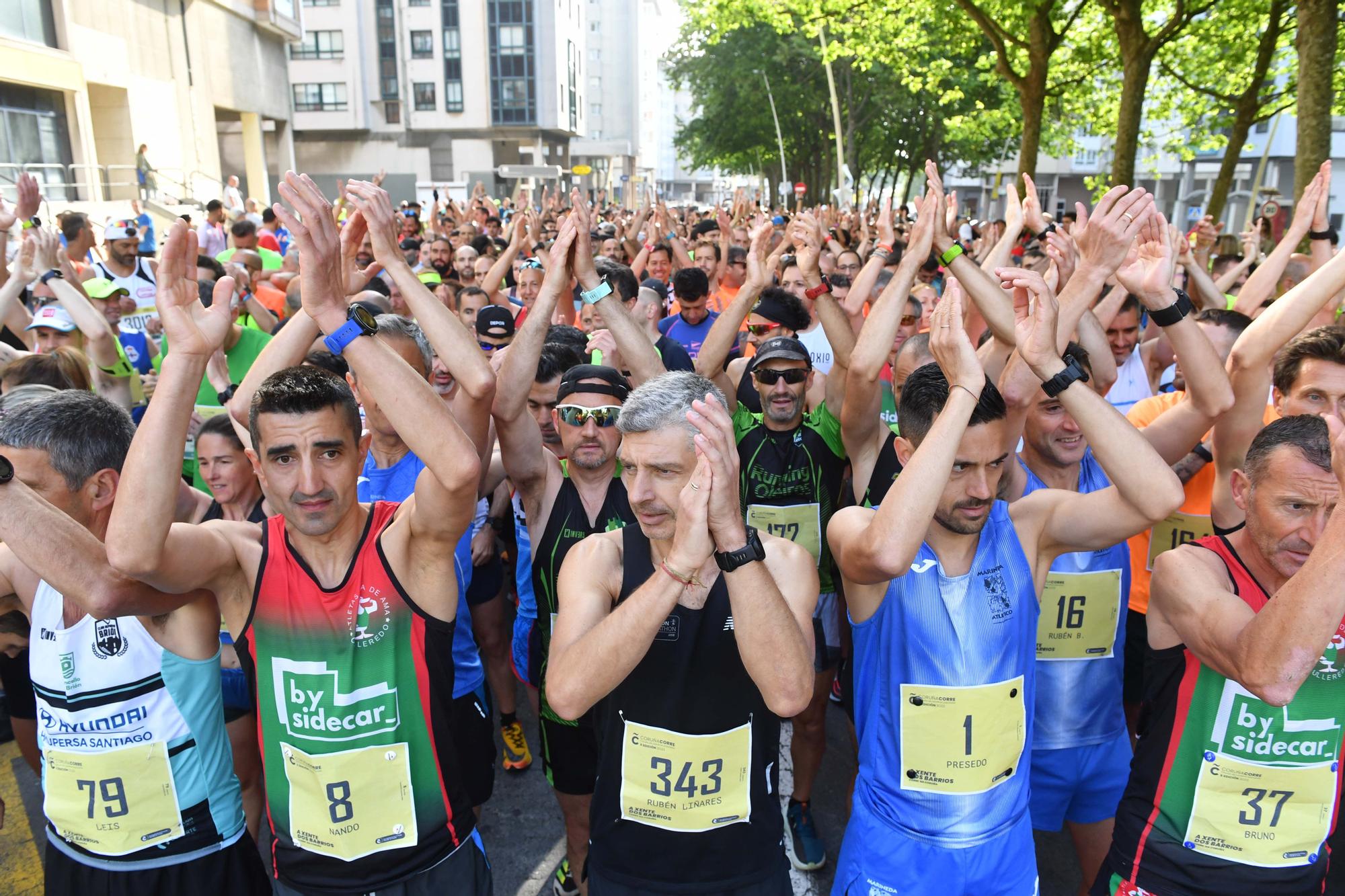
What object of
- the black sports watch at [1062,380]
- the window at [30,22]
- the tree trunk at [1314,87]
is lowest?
the black sports watch at [1062,380]

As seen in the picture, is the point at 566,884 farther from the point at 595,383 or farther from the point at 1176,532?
the point at 1176,532

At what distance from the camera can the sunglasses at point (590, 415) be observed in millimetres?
3439

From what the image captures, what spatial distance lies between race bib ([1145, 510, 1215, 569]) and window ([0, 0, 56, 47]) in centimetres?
2891

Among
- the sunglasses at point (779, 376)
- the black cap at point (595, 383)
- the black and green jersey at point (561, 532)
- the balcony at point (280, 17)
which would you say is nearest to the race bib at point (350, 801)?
the black and green jersey at point (561, 532)

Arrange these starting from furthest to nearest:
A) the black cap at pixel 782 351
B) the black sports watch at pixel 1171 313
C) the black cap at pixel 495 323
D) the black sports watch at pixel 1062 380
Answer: the black cap at pixel 495 323 → the black cap at pixel 782 351 → the black sports watch at pixel 1171 313 → the black sports watch at pixel 1062 380

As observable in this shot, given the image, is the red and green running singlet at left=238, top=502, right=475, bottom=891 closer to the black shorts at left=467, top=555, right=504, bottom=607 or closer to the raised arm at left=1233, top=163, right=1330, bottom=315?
the black shorts at left=467, top=555, right=504, bottom=607

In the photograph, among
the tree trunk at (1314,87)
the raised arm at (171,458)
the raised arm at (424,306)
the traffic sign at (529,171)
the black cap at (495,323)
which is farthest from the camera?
the traffic sign at (529,171)

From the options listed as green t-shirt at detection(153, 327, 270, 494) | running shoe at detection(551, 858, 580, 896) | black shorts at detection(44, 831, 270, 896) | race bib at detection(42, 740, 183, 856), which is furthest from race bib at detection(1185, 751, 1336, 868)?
green t-shirt at detection(153, 327, 270, 494)

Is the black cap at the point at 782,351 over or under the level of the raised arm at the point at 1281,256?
under

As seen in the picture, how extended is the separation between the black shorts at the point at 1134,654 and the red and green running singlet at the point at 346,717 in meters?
2.91

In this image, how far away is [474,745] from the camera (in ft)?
9.78

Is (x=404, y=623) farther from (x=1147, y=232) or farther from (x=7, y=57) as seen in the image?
(x=7, y=57)

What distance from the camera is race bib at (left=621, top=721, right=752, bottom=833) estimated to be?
7.62 feet

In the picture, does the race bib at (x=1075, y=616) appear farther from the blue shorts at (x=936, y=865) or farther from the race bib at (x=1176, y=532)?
the blue shorts at (x=936, y=865)
